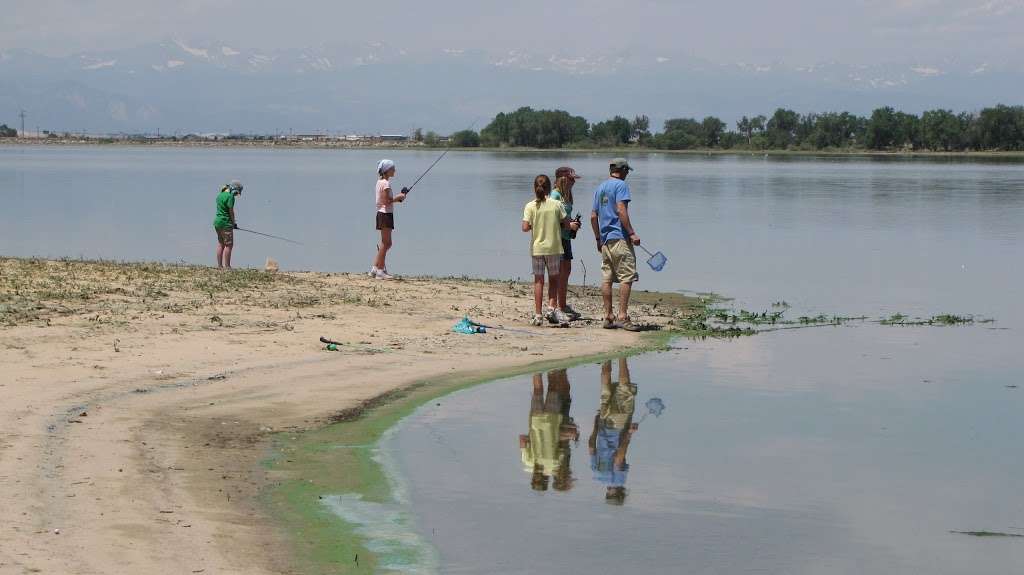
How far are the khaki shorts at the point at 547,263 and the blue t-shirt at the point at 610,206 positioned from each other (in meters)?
0.53

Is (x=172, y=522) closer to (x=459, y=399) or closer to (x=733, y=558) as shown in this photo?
(x=733, y=558)

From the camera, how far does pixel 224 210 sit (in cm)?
1892

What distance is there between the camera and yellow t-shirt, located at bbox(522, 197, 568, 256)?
14555mm

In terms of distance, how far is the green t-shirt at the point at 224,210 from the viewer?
61.8 feet

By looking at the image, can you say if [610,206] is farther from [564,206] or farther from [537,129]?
[537,129]

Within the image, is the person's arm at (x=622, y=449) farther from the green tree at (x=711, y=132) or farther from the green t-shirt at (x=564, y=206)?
the green tree at (x=711, y=132)

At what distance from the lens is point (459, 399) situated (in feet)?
38.2

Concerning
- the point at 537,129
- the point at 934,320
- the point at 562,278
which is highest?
the point at 537,129

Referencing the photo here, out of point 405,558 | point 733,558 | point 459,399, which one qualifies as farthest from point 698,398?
point 405,558

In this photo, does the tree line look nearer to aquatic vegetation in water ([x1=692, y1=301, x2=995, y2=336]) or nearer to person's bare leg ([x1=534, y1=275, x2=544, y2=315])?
aquatic vegetation in water ([x1=692, y1=301, x2=995, y2=336])

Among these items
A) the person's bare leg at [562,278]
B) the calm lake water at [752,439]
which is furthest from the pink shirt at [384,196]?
the calm lake water at [752,439]

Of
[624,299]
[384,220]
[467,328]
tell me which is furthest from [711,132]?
[467,328]

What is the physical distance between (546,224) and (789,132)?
496 ft

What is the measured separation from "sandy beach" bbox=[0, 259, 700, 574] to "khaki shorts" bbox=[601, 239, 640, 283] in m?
0.66
